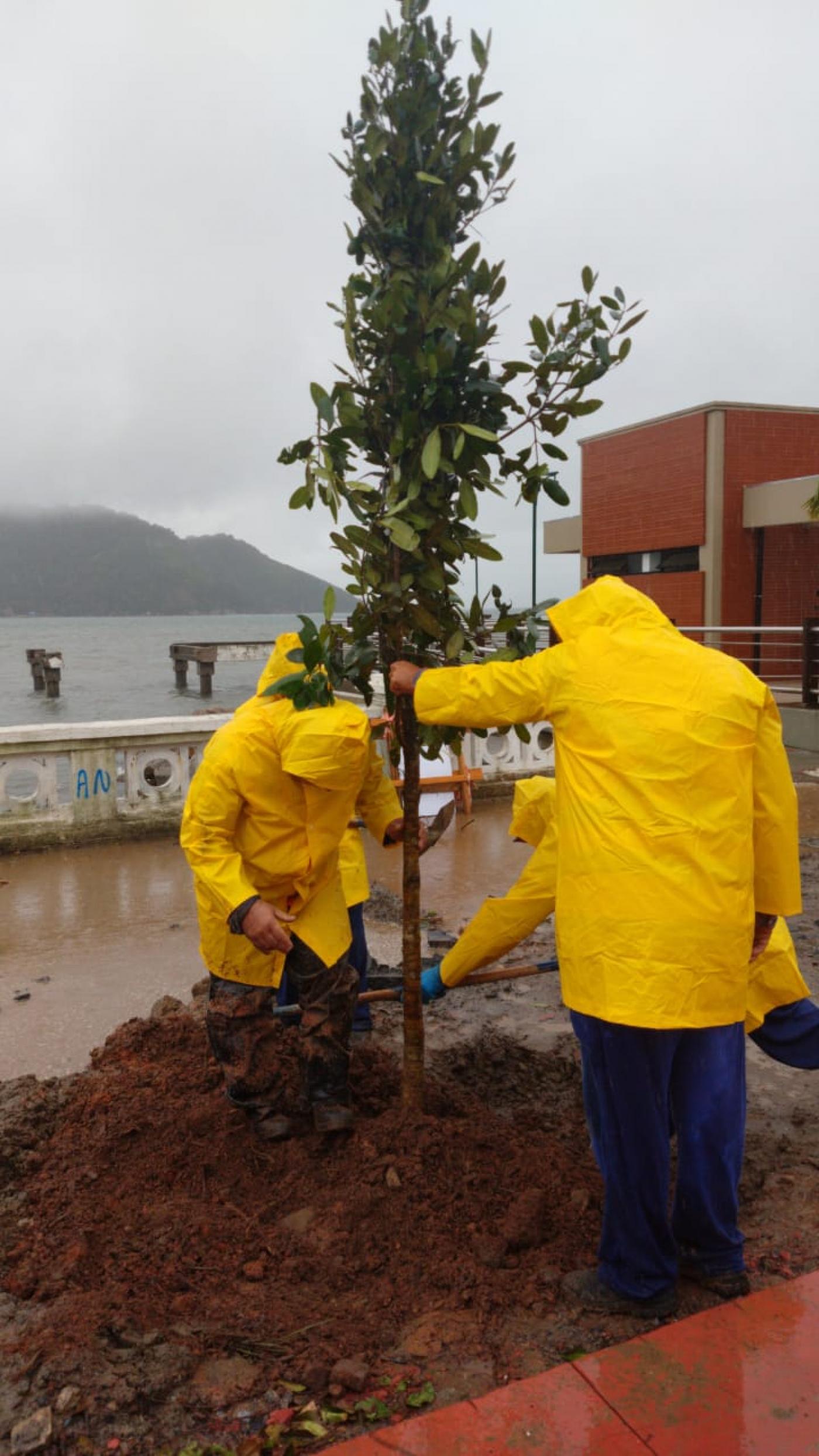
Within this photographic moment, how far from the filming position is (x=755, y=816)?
273 cm

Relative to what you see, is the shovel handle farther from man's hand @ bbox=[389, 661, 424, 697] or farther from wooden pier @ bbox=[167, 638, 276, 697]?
wooden pier @ bbox=[167, 638, 276, 697]

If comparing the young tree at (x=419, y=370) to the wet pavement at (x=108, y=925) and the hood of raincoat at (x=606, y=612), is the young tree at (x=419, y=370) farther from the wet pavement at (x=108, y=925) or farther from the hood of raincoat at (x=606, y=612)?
the wet pavement at (x=108, y=925)

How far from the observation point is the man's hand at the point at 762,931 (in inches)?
114

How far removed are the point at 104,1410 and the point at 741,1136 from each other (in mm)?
1677

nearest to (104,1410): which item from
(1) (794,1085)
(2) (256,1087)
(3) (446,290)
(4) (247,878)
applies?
(2) (256,1087)

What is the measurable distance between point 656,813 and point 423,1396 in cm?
144

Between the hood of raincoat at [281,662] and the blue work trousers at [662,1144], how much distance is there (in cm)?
165

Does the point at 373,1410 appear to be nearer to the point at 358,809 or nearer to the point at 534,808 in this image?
the point at 534,808

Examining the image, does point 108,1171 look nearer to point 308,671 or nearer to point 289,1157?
point 289,1157

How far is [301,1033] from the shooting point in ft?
12.2

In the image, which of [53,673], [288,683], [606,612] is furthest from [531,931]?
[53,673]

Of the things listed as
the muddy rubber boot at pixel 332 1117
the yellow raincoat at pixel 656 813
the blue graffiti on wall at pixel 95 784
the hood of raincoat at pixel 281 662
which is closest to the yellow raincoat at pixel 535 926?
the muddy rubber boot at pixel 332 1117

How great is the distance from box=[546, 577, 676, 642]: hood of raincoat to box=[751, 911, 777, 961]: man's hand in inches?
33.7

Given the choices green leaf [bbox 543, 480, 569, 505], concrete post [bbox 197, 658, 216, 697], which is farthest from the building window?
concrete post [bbox 197, 658, 216, 697]
